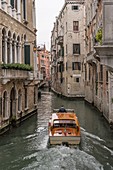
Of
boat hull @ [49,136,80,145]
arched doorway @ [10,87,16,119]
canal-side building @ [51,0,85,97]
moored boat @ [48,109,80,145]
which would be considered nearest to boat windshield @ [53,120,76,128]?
moored boat @ [48,109,80,145]

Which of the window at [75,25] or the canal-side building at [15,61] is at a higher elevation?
the window at [75,25]

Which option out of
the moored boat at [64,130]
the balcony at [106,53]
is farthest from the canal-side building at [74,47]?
the balcony at [106,53]

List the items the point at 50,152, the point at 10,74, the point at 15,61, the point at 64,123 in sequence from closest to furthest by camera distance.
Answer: the point at 50,152 < the point at 64,123 < the point at 10,74 < the point at 15,61

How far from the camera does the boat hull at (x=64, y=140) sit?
1103cm

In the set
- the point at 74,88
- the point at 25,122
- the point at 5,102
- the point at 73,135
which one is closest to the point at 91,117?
the point at 25,122

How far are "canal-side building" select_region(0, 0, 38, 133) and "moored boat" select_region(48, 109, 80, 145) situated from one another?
2730 mm

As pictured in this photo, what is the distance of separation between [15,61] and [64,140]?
7462 millimetres

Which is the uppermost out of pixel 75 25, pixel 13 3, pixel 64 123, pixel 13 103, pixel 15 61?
pixel 75 25

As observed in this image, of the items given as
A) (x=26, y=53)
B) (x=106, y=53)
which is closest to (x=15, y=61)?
(x=26, y=53)

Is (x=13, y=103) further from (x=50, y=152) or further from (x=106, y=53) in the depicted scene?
(x=106, y=53)

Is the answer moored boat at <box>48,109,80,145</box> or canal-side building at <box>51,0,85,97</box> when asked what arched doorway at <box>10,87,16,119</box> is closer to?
moored boat at <box>48,109,80,145</box>

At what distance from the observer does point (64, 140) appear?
1103 cm

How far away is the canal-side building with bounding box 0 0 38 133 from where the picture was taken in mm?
14145

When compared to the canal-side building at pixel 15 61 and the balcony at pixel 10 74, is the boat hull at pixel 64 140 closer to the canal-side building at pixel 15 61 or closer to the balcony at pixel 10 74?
the canal-side building at pixel 15 61
